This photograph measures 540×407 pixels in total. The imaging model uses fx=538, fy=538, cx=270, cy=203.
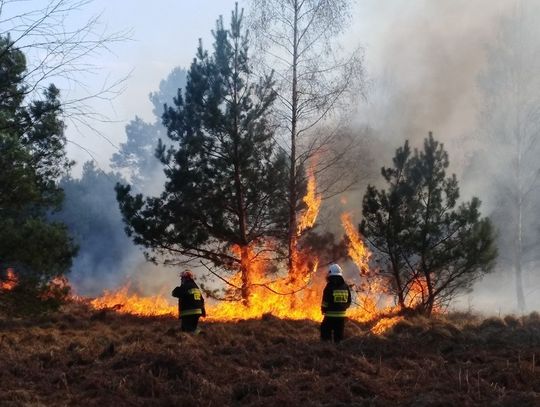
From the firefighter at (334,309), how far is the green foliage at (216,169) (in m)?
5.14

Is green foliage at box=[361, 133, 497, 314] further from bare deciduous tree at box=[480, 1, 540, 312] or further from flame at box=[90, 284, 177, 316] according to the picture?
bare deciduous tree at box=[480, 1, 540, 312]

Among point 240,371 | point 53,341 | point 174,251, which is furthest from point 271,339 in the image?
point 174,251

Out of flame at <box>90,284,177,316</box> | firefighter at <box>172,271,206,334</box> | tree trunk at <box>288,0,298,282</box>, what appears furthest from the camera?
flame at <box>90,284,177,316</box>

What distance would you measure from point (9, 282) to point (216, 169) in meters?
5.99

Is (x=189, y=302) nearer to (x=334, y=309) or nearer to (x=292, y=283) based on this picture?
(x=334, y=309)

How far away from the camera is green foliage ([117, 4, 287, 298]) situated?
→ 47.1 feet

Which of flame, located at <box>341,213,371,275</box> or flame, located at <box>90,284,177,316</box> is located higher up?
flame, located at <box>341,213,371,275</box>

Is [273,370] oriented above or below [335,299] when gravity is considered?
below

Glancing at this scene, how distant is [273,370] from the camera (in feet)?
21.9

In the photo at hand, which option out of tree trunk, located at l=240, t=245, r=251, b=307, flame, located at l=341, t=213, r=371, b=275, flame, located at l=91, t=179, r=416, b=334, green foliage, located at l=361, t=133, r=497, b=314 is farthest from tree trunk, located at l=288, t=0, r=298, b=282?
green foliage, located at l=361, t=133, r=497, b=314

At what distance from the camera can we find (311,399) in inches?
207

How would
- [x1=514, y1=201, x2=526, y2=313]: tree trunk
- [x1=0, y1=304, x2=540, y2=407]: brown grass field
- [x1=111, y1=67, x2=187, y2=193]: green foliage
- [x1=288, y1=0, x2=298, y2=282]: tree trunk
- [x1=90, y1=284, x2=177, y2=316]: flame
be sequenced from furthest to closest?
1. [x1=111, y1=67, x2=187, y2=193]: green foliage
2. [x1=514, y1=201, x2=526, y2=313]: tree trunk
3. [x1=90, y1=284, x2=177, y2=316]: flame
4. [x1=288, y1=0, x2=298, y2=282]: tree trunk
5. [x1=0, y1=304, x2=540, y2=407]: brown grass field

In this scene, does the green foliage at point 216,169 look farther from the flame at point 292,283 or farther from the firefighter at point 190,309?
the firefighter at point 190,309

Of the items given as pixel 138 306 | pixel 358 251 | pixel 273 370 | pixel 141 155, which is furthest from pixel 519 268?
pixel 141 155
